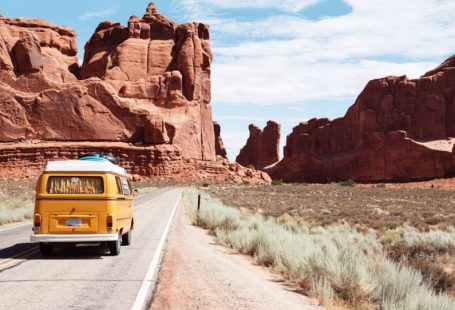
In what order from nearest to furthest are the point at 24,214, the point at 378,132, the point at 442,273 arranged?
the point at 442,273, the point at 24,214, the point at 378,132

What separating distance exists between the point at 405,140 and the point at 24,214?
10557 centimetres

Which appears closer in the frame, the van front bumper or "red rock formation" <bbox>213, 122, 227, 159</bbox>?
the van front bumper

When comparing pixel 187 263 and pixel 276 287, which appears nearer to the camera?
pixel 276 287

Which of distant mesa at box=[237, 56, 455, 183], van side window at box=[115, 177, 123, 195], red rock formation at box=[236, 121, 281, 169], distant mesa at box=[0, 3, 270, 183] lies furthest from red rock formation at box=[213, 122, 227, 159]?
van side window at box=[115, 177, 123, 195]

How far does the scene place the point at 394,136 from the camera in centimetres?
11975

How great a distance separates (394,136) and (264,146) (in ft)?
176

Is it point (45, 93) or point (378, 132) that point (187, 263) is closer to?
point (45, 93)

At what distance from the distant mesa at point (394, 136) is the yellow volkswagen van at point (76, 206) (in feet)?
353

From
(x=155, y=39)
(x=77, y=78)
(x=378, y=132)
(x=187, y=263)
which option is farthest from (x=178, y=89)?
(x=187, y=263)

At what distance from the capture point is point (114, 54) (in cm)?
11850

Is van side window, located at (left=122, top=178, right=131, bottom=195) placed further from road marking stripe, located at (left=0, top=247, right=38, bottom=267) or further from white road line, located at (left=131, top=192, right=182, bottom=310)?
road marking stripe, located at (left=0, top=247, right=38, bottom=267)

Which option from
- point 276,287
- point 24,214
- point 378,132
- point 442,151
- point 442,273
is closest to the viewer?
point 276,287

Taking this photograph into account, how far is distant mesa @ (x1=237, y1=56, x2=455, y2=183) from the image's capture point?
115 m

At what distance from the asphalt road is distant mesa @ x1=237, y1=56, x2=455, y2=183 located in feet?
351
